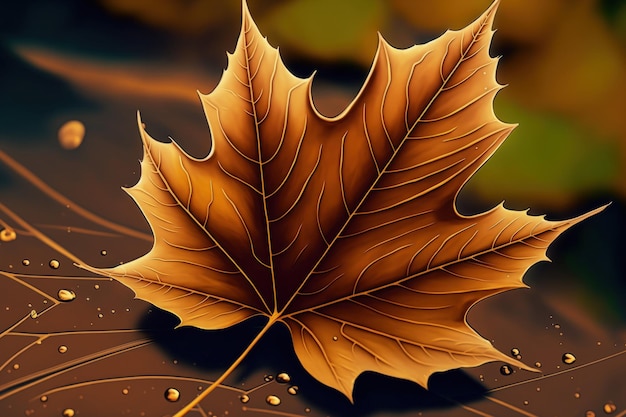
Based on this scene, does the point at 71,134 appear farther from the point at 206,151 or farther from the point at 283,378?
the point at 283,378

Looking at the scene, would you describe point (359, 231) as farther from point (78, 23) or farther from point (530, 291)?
point (78, 23)

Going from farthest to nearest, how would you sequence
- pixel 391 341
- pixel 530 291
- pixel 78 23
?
pixel 78 23 → pixel 530 291 → pixel 391 341

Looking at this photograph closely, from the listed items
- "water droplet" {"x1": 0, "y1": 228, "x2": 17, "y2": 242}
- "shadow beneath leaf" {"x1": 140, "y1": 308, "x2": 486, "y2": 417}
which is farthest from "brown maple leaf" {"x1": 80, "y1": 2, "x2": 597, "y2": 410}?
"water droplet" {"x1": 0, "y1": 228, "x2": 17, "y2": 242}

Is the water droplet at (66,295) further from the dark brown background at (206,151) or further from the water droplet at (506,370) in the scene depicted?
the water droplet at (506,370)

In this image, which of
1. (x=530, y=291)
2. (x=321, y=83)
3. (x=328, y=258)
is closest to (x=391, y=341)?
(x=328, y=258)

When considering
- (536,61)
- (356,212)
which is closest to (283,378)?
(356,212)

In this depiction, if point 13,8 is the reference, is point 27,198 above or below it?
below
